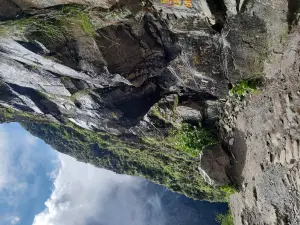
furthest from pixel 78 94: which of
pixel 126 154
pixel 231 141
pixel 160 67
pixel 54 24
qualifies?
pixel 126 154

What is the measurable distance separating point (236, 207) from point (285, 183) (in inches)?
124

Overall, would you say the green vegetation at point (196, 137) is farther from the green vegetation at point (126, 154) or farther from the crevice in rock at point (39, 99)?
the crevice in rock at point (39, 99)

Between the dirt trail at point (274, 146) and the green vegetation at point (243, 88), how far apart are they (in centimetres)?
18

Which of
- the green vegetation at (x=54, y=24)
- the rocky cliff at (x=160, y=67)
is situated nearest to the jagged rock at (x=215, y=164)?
the rocky cliff at (x=160, y=67)

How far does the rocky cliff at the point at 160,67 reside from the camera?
5.10 metres

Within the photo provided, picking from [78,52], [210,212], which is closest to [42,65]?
[78,52]

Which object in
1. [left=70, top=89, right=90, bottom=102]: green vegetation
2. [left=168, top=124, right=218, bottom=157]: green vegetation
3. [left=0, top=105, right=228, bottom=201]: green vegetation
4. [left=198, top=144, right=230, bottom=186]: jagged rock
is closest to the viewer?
[left=198, top=144, right=230, bottom=186]: jagged rock

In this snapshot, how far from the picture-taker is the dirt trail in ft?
15.1

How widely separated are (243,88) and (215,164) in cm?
229

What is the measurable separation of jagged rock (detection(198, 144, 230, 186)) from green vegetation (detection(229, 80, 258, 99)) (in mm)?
1654

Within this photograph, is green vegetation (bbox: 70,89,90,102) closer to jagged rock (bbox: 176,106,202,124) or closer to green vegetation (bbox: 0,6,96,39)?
green vegetation (bbox: 0,6,96,39)

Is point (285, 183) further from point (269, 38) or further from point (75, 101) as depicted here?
point (75, 101)

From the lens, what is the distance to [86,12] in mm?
5320

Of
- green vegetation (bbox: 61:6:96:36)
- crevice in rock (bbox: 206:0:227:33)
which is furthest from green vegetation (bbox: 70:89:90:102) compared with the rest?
crevice in rock (bbox: 206:0:227:33)
